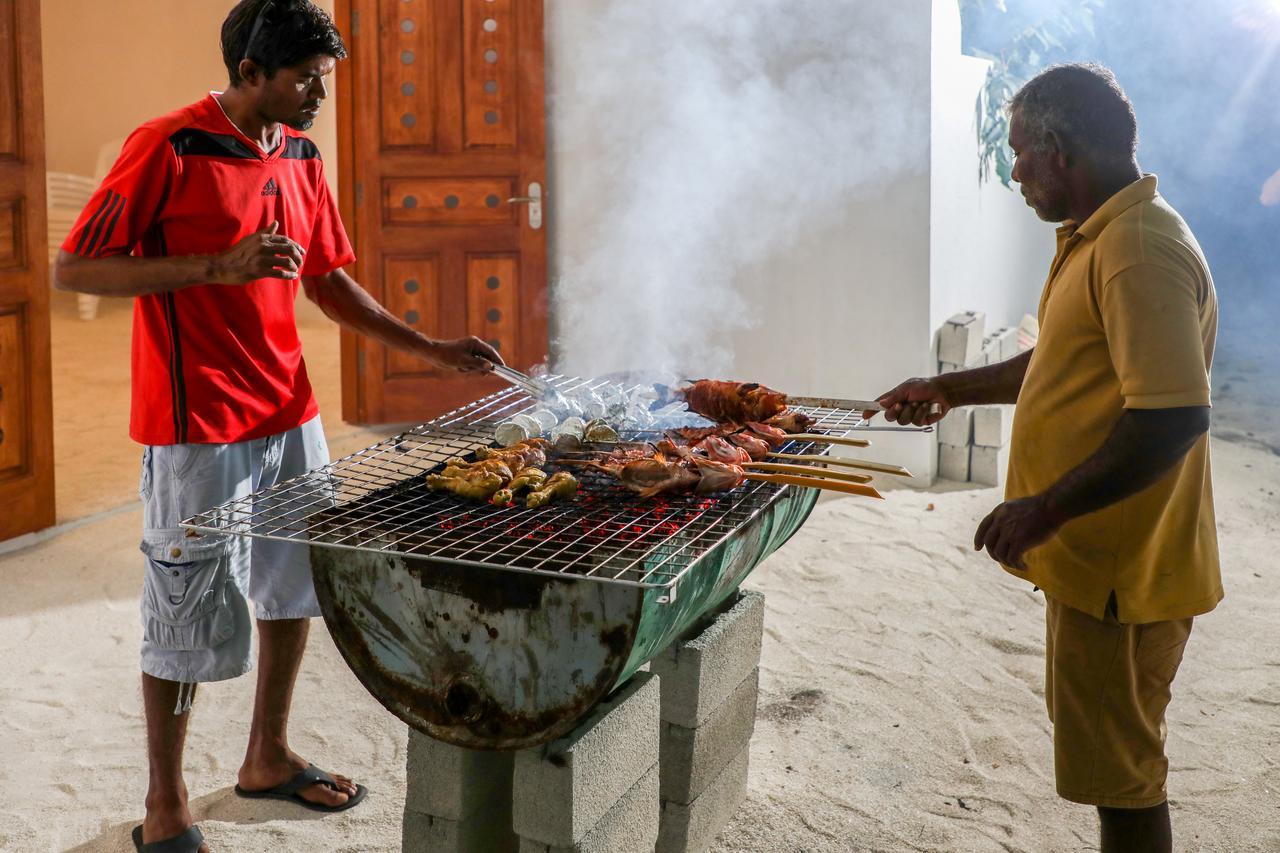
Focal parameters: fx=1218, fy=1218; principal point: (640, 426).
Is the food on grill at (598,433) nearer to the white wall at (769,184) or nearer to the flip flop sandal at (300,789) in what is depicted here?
the flip flop sandal at (300,789)

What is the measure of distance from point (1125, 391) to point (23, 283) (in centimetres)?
550

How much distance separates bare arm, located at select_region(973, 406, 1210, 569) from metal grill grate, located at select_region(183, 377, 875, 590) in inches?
22.8

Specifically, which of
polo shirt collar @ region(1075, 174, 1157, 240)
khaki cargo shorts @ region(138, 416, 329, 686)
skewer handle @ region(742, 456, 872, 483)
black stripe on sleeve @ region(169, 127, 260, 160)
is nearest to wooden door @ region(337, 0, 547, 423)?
A: black stripe on sleeve @ region(169, 127, 260, 160)

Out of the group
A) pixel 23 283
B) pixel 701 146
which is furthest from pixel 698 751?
pixel 701 146

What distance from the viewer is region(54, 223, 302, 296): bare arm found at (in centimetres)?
306

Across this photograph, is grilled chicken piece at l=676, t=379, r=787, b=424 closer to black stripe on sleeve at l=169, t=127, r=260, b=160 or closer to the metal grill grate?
the metal grill grate

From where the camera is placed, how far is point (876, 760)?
13.9 ft

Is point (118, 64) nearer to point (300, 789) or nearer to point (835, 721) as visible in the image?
point (300, 789)

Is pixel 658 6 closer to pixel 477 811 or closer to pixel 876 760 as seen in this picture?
pixel 876 760

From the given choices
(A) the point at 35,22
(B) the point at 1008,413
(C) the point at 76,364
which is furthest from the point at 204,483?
(C) the point at 76,364

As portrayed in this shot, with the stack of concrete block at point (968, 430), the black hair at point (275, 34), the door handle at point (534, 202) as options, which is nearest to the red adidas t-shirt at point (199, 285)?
the black hair at point (275, 34)

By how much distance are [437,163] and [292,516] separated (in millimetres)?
5957

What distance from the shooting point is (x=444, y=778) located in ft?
10.0

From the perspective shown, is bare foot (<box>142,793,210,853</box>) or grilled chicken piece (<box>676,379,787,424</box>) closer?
bare foot (<box>142,793,210,853</box>)
